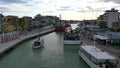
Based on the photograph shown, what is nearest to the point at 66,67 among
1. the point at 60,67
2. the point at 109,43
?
the point at 60,67

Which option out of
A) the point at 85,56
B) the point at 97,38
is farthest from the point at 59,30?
the point at 85,56

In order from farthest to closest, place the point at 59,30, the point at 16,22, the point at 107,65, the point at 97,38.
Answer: the point at 59,30, the point at 16,22, the point at 97,38, the point at 107,65

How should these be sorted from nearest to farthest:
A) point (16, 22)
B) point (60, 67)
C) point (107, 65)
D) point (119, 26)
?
point (107, 65) → point (60, 67) → point (119, 26) → point (16, 22)

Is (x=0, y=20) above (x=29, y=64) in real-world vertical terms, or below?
above

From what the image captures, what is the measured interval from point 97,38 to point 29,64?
76.3 feet

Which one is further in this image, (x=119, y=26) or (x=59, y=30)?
(x=59, y=30)

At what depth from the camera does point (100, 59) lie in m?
26.9

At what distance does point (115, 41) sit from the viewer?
4725 centimetres

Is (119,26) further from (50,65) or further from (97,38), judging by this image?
(50,65)

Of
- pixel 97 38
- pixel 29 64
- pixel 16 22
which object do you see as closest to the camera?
pixel 29 64

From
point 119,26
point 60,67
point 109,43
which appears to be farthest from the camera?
point 119,26

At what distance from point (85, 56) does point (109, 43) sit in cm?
1473

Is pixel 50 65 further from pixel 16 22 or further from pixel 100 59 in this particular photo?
pixel 16 22

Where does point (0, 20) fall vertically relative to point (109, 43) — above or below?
above
